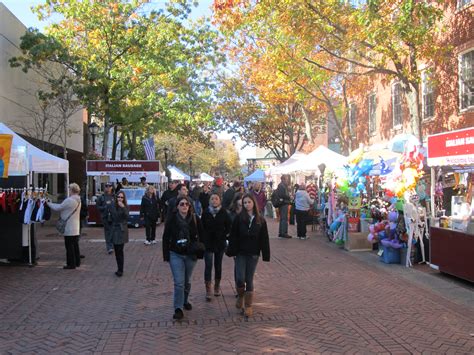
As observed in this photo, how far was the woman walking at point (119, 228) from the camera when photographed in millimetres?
8523

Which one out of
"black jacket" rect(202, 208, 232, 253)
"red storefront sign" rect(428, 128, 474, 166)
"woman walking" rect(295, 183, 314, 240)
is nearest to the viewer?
"black jacket" rect(202, 208, 232, 253)

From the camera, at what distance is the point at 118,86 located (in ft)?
62.2

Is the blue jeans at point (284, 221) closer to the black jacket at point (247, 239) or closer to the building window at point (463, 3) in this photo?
the building window at point (463, 3)

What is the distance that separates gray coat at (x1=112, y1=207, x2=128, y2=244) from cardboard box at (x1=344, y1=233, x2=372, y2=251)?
18.1 ft

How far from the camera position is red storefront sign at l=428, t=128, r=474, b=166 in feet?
23.1

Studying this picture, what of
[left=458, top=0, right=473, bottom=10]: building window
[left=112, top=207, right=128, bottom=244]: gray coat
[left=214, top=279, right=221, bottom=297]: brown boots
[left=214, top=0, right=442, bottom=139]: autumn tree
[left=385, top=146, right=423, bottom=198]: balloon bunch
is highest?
[left=458, top=0, right=473, bottom=10]: building window

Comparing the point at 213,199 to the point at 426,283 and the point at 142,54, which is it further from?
the point at 142,54

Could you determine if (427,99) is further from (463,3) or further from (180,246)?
(180,246)

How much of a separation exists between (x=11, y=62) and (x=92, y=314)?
14117 mm

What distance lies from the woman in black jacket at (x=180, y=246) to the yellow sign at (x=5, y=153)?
402 cm

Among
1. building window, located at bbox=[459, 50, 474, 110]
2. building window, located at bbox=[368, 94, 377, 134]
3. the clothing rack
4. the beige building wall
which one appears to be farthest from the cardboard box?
the beige building wall

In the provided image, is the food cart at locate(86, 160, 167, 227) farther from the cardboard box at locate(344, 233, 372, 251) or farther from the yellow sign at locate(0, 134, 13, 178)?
the yellow sign at locate(0, 134, 13, 178)

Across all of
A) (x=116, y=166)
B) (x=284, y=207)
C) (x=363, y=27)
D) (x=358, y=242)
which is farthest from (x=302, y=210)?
(x=116, y=166)

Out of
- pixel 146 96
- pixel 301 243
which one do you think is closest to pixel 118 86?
pixel 146 96
